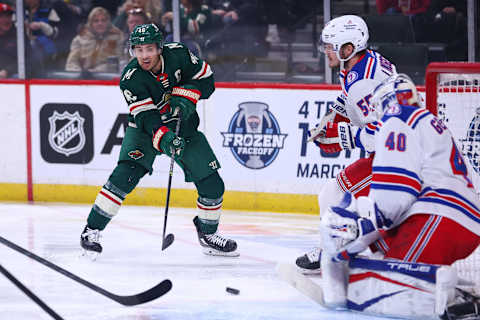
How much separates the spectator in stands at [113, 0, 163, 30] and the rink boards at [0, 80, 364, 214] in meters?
0.47

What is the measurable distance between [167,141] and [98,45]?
2.26 metres

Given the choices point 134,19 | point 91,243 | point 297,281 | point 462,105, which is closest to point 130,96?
point 91,243

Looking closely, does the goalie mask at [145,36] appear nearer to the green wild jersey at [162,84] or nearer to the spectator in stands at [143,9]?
the green wild jersey at [162,84]

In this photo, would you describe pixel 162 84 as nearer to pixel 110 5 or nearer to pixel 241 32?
pixel 241 32

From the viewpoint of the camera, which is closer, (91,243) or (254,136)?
(91,243)

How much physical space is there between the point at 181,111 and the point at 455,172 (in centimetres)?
156

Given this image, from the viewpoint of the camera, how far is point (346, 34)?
153 inches

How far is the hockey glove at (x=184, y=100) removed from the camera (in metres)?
4.35

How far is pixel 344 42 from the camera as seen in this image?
12.7ft

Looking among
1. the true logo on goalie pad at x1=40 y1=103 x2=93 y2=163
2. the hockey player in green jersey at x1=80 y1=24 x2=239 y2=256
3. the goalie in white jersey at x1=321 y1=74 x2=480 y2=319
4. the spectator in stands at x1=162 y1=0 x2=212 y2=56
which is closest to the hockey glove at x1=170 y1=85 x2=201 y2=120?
the hockey player in green jersey at x1=80 y1=24 x2=239 y2=256

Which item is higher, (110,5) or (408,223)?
(110,5)

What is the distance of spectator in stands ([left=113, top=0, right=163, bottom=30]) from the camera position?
6.08 metres

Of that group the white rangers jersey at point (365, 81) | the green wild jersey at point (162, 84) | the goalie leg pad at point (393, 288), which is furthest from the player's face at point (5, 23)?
the goalie leg pad at point (393, 288)

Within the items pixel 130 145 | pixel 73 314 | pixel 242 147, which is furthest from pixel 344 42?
pixel 242 147
